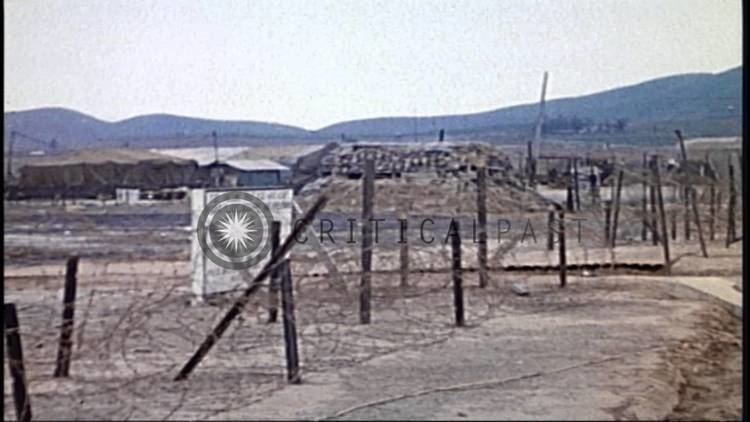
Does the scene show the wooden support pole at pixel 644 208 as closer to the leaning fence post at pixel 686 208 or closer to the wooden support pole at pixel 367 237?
the leaning fence post at pixel 686 208

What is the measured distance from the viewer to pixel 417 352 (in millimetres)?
1863

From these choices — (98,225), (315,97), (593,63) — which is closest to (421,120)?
(315,97)

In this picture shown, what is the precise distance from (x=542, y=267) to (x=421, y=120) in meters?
0.37

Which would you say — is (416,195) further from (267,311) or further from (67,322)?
(67,322)

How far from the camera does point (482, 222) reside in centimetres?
188

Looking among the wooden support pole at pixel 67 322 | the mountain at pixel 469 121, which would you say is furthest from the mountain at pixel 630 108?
the wooden support pole at pixel 67 322

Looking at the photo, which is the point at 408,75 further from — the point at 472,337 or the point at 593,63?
the point at 472,337

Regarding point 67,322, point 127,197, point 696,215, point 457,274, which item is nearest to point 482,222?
point 457,274

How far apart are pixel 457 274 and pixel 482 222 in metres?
0.11

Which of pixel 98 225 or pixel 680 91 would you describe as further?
pixel 680 91

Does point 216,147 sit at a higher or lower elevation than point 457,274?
higher

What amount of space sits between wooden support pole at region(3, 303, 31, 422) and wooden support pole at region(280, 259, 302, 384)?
1.54ft

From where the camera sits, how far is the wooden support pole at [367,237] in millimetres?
1852

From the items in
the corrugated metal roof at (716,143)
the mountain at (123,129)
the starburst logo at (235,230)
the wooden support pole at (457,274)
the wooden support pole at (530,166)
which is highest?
the mountain at (123,129)
